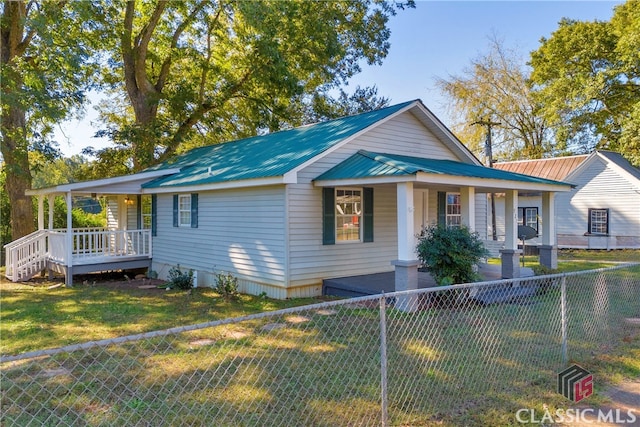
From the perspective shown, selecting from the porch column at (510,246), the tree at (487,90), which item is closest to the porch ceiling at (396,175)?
the porch column at (510,246)

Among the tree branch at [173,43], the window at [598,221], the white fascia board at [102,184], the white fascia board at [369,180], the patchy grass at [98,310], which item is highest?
the tree branch at [173,43]

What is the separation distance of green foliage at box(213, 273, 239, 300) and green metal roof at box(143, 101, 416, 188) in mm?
2299

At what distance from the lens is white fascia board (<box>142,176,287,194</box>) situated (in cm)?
861

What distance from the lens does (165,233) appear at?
12953 mm

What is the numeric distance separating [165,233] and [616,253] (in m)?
19.4

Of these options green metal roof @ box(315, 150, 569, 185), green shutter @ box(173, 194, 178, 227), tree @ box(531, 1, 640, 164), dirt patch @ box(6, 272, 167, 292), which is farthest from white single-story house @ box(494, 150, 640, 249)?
dirt patch @ box(6, 272, 167, 292)

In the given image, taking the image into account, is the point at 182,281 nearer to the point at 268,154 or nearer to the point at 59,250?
the point at 268,154

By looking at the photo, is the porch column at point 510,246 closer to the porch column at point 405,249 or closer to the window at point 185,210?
the porch column at point 405,249

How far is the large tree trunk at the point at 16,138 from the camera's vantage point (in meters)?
13.2

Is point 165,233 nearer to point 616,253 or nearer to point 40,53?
point 40,53

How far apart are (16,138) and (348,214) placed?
35.6 feet

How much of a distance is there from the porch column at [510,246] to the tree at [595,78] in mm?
14554

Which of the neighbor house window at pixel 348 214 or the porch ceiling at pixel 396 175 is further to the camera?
the neighbor house window at pixel 348 214

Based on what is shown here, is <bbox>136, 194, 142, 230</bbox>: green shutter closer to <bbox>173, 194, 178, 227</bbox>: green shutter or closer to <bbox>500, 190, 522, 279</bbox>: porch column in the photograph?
<bbox>173, 194, 178, 227</bbox>: green shutter
